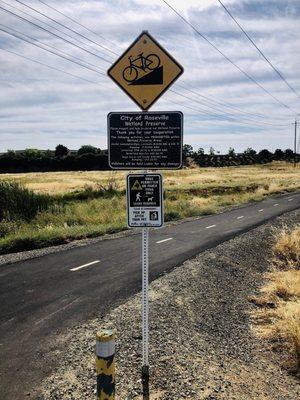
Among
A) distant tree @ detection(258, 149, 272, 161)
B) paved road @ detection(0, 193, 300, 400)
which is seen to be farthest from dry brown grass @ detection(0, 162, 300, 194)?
distant tree @ detection(258, 149, 272, 161)

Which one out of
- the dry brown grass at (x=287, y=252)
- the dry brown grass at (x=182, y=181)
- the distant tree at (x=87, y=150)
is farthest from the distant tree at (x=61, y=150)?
the dry brown grass at (x=287, y=252)

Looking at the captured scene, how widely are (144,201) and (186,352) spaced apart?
245 centimetres

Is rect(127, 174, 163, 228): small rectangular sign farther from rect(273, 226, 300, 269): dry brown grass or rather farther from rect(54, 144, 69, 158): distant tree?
rect(54, 144, 69, 158): distant tree

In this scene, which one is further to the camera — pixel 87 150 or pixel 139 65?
pixel 87 150

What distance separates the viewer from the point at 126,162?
16.5 feet

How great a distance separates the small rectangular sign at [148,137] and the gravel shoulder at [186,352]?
266 centimetres

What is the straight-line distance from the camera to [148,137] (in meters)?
4.95

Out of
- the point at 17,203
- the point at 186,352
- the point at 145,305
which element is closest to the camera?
the point at 145,305

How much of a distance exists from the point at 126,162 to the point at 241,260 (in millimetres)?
8534

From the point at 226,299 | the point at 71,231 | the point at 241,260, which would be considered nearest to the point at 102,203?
the point at 71,231

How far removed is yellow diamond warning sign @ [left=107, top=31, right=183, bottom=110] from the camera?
4.96 m

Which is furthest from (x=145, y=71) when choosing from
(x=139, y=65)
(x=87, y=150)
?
(x=87, y=150)

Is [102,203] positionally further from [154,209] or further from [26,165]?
[26,165]

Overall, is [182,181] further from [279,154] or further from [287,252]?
[279,154]
